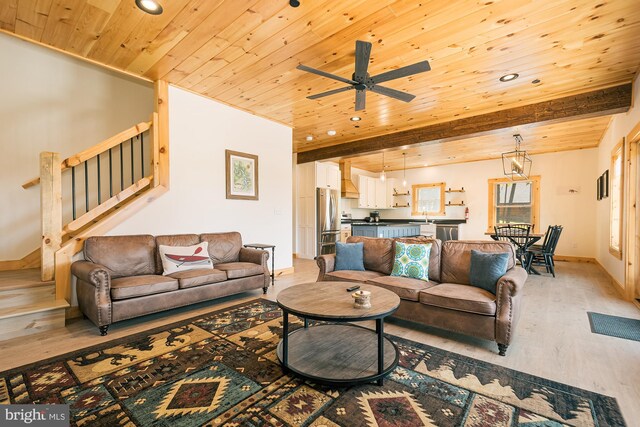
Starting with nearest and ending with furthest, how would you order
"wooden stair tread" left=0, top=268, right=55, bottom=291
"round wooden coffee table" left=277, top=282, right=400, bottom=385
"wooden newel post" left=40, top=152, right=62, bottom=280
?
1. "round wooden coffee table" left=277, top=282, right=400, bottom=385
2. "wooden stair tread" left=0, top=268, right=55, bottom=291
3. "wooden newel post" left=40, top=152, right=62, bottom=280

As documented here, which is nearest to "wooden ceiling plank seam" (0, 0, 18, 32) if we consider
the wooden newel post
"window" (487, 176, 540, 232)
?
the wooden newel post

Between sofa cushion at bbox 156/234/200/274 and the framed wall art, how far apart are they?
3.18ft


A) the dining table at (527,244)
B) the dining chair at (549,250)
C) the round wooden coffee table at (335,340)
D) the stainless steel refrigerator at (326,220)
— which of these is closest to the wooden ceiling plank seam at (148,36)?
the round wooden coffee table at (335,340)

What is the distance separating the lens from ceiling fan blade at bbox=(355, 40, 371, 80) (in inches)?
88.4

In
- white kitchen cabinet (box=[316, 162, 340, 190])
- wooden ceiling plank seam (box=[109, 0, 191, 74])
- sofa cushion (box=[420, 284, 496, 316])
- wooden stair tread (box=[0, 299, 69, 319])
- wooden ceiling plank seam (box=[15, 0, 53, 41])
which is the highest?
wooden ceiling plank seam (box=[15, 0, 53, 41])

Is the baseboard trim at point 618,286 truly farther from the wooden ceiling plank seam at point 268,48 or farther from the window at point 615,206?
the wooden ceiling plank seam at point 268,48

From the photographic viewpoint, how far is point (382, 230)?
655cm

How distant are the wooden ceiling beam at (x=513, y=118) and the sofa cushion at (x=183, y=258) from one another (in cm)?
395

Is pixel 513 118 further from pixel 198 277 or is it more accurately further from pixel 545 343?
pixel 198 277

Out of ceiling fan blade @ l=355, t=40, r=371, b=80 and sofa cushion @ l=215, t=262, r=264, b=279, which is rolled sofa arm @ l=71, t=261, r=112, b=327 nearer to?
sofa cushion @ l=215, t=262, r=264, b=279

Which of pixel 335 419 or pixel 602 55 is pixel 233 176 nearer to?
pixel 335 419

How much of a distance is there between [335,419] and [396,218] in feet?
29.9

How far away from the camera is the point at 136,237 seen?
356 centimetres

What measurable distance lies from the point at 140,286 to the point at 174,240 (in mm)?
932
